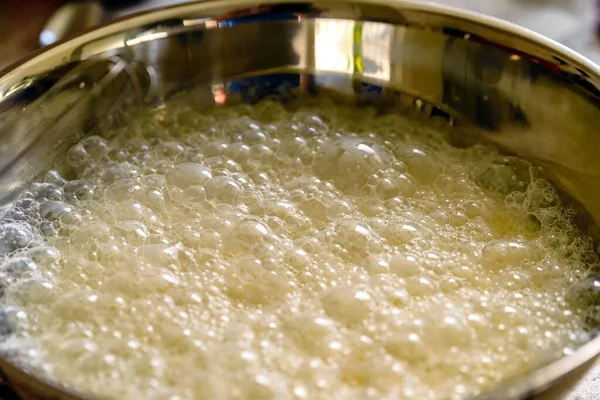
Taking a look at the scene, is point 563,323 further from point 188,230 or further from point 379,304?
point 188,230

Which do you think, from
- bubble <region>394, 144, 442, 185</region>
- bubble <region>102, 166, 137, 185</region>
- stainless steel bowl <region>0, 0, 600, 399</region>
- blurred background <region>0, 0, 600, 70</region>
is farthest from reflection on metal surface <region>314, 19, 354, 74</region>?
blurred background <region>0, 0, 600, 70</region>

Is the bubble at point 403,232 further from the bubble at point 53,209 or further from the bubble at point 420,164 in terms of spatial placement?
the bubble at point 53,209

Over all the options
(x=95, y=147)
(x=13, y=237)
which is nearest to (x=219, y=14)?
(x=95, y=147)

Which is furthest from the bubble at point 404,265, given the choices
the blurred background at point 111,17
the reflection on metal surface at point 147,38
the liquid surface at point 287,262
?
the blurred background at point 111,17

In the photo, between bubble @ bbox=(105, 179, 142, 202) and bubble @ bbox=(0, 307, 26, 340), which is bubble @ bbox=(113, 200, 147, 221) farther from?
bubble @ bbox=(0, 307, 26, 340)

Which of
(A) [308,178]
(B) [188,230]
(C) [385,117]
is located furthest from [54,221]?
(C) [385,117]
